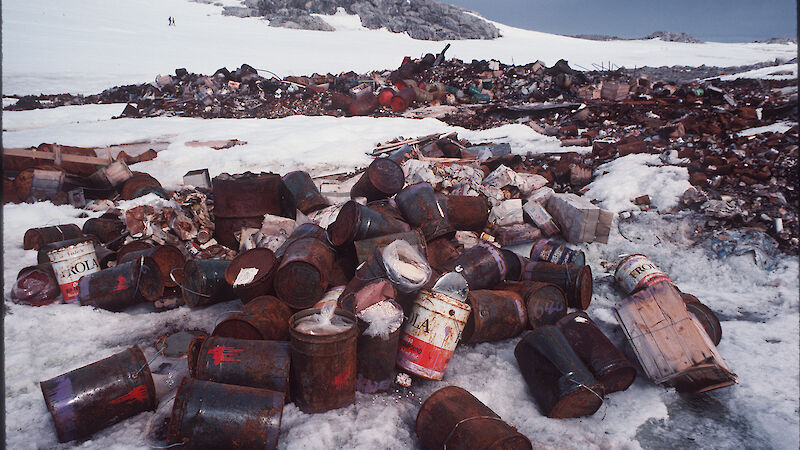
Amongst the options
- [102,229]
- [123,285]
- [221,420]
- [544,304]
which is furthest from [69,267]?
[544,304]

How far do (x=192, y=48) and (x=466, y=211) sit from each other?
2348cm

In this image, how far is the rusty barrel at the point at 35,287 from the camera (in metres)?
3.45

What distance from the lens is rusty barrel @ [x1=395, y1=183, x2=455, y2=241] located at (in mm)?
3777

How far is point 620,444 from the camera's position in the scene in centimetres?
234

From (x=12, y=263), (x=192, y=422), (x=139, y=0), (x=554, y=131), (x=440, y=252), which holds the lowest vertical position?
(x=12, y=263)

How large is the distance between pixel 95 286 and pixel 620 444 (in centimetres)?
373

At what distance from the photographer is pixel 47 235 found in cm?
423

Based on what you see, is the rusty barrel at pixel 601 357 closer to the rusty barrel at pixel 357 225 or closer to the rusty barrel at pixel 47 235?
the rusty barrel at pixel 357 225

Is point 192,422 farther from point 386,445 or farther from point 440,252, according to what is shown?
point 440,252

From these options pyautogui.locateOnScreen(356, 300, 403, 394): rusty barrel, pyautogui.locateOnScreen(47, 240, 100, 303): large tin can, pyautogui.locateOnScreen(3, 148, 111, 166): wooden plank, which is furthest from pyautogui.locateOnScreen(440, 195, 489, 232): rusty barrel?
pyautogui.locateOnScreen(3, 148, 111, 166): wooden plank

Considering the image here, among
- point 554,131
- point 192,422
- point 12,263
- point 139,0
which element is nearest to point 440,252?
point 192,422

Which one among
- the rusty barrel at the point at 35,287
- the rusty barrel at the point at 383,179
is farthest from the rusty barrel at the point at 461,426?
the rusty barrel at the point at 35,287

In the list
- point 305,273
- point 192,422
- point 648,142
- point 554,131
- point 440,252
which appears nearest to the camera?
point 192,422

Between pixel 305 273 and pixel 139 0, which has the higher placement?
pixel 139 0
